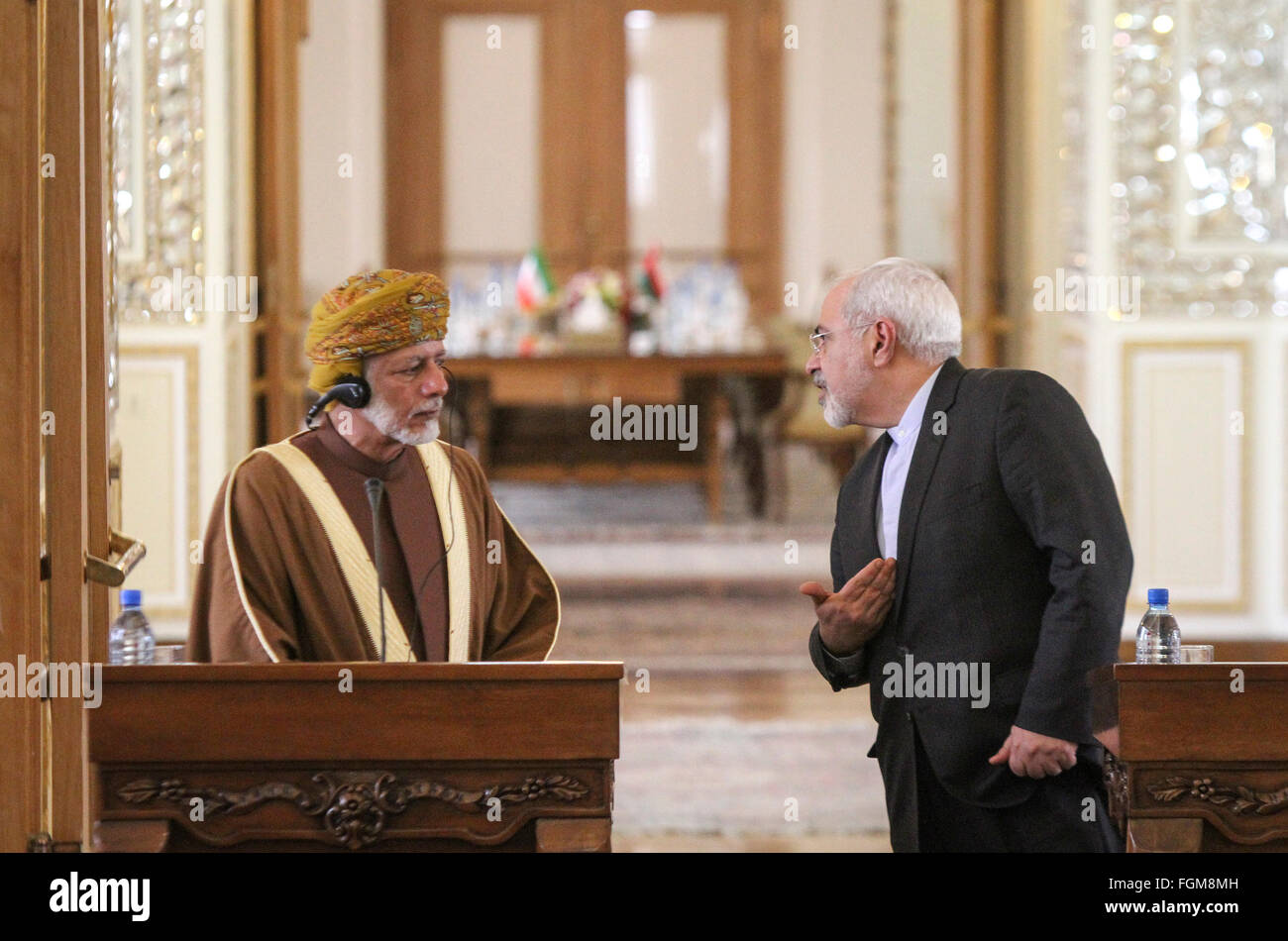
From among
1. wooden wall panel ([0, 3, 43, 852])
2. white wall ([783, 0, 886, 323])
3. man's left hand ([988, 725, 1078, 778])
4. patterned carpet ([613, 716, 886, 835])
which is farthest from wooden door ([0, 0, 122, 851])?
white wall ([783, 0, 886, 323])

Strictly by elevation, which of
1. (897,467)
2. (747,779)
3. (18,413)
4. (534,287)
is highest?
(534,287)

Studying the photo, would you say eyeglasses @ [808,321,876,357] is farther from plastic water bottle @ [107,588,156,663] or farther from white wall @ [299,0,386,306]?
white wall @ [299,0,386,306]

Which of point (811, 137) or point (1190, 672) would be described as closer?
point (1190, 672)

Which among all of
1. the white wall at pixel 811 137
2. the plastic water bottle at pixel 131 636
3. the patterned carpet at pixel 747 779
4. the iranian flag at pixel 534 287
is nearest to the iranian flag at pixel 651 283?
the iranian flag at pixel 534 287

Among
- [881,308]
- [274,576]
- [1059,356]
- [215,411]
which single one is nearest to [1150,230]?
[1059,356]

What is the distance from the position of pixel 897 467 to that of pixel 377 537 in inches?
31.0

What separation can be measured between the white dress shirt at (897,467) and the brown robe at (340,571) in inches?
20.5

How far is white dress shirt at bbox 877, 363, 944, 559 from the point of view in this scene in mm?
2504

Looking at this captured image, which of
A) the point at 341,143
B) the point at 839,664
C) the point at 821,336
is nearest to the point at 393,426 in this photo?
the point at 821,336

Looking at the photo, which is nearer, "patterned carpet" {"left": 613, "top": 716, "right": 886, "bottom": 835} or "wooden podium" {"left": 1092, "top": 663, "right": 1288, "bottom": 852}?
"wooden podium" {"left": 1092, "top": 663, "right": 1288, "bottom": 852}

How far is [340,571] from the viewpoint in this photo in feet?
7.93

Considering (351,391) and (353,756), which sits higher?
(351,391)

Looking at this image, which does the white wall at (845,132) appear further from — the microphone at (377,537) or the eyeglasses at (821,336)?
the microphone at (377,537)

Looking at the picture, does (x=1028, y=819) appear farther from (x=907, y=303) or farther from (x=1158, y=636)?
(x=907, y=303)
